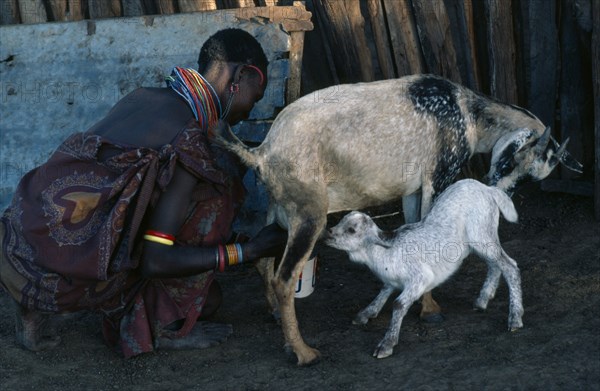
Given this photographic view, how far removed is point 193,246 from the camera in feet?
15.1

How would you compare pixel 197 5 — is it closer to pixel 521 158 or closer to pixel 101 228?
pixel 101 228

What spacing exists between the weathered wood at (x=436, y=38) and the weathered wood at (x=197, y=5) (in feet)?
5.33

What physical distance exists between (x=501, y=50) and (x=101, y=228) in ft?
11.3

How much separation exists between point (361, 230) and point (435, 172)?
0.73m

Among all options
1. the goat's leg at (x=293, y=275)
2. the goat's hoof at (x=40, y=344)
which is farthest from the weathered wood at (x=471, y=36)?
the goat's hoof at (x=40, y=344)

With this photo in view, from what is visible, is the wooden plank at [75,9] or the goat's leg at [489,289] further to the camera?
the wooden plank at [75,9]

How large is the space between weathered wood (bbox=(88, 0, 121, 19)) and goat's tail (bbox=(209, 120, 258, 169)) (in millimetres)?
2661

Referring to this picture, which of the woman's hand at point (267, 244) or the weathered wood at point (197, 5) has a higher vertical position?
the weathered wood at point (197, 5)

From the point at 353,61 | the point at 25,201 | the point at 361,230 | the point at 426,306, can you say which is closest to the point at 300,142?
the point at 361,230

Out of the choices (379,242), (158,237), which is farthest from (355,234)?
(158,237)

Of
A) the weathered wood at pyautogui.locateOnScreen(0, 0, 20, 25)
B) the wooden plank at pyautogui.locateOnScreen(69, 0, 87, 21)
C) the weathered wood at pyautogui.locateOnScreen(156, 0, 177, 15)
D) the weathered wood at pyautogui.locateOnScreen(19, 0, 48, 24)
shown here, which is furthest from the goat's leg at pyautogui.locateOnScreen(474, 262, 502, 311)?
the weathered wood at pyautogui.locateOnScreen(0, 0, 20, 25)

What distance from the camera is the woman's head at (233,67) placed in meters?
A: 4.77

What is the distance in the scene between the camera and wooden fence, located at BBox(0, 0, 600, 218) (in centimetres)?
612

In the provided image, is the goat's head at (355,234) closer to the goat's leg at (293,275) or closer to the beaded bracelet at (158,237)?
the goat's leg at (293,275)
